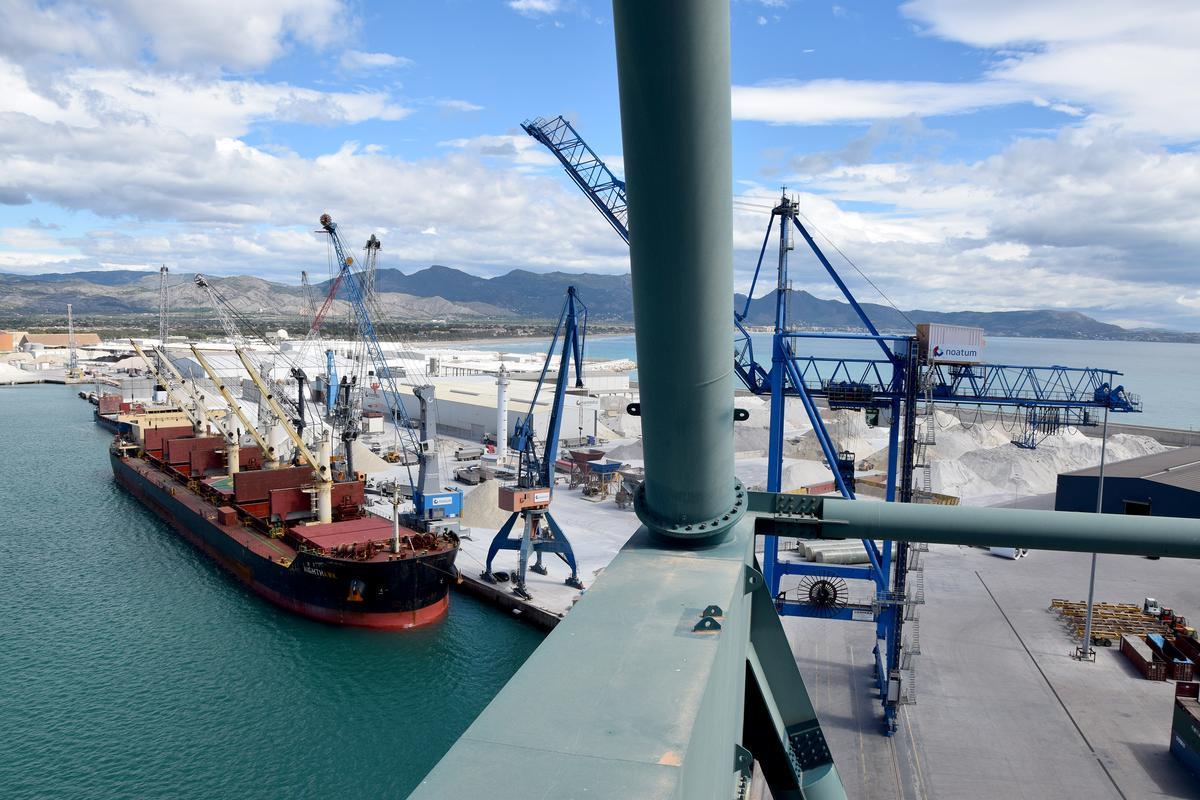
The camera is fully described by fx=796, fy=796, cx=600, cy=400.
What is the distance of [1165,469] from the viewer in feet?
111

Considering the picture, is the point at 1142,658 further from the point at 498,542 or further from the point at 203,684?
the point at 203,684

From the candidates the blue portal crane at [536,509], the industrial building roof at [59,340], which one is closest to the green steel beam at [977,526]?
the blue portal crane at [536,509]

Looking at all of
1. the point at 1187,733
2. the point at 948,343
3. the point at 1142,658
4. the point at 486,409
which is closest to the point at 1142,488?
the point at 1142,658

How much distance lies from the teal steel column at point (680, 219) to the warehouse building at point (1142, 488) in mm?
29941

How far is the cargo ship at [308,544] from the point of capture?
2536 cm

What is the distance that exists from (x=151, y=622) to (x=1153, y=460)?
41.6m

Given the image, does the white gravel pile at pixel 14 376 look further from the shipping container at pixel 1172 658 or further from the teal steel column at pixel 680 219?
the teal steel column at pixel 680 219

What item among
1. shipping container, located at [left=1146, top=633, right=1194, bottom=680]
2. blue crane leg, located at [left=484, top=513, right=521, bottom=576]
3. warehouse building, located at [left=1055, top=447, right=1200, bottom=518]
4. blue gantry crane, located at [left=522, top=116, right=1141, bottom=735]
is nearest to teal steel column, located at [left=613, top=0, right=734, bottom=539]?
blue gantry crane, located at [left=522, top=116, right=1141, bottom=735]

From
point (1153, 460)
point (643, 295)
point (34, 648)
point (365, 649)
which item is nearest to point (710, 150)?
point (643, 295)

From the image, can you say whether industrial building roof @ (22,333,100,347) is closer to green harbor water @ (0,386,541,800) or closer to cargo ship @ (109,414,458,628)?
cargo ship @ (109,414,458,628)

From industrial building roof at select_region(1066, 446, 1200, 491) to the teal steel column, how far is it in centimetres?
3318

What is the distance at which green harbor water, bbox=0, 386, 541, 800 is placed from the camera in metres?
16.8

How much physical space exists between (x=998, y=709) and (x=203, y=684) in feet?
64.6

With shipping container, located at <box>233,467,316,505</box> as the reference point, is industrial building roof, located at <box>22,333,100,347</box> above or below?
above
